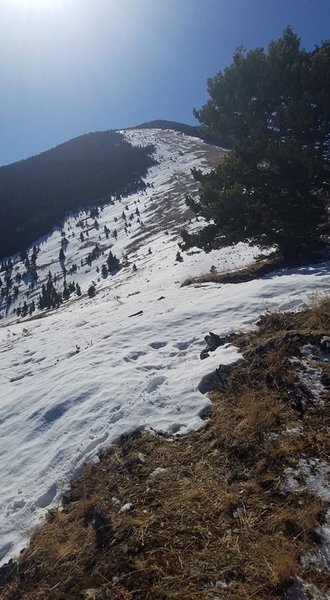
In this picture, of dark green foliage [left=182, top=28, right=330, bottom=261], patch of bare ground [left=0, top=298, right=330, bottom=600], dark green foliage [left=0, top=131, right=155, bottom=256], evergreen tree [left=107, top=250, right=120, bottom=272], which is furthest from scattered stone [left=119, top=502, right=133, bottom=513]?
dark green foliage [left=0, top=131, right=155, bottom=256]

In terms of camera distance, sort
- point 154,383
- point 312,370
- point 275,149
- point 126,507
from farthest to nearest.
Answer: point 275,149
point 154,383
point 312,370
point 126,507

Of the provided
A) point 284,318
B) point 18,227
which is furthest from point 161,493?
point 18,227

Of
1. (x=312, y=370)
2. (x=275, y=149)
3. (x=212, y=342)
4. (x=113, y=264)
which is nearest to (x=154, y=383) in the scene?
(x=212, y=342)

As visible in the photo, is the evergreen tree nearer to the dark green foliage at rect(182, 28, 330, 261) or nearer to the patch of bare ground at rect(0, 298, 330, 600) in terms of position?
the dark green foliage at rect(182, 28, 330, 261)

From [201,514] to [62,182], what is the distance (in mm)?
156613

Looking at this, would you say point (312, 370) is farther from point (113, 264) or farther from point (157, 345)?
point (113, 264)

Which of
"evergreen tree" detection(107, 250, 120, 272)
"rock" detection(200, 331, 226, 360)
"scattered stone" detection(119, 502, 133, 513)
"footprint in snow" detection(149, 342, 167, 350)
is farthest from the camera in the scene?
"evergreen tree" detection(107, 250, 120, 272)

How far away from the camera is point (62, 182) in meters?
149

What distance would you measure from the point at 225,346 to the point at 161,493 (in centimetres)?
335

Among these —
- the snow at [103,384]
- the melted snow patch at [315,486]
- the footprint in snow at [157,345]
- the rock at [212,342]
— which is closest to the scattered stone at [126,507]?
the snow at [103,384]

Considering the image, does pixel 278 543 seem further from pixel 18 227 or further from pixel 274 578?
pixel 18 227

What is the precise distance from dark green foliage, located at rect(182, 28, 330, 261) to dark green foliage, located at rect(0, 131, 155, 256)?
3870 inches

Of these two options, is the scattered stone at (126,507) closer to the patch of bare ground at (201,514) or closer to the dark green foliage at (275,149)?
the patch of bare ground at (201,514)

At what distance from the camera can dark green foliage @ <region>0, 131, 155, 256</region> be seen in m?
125
